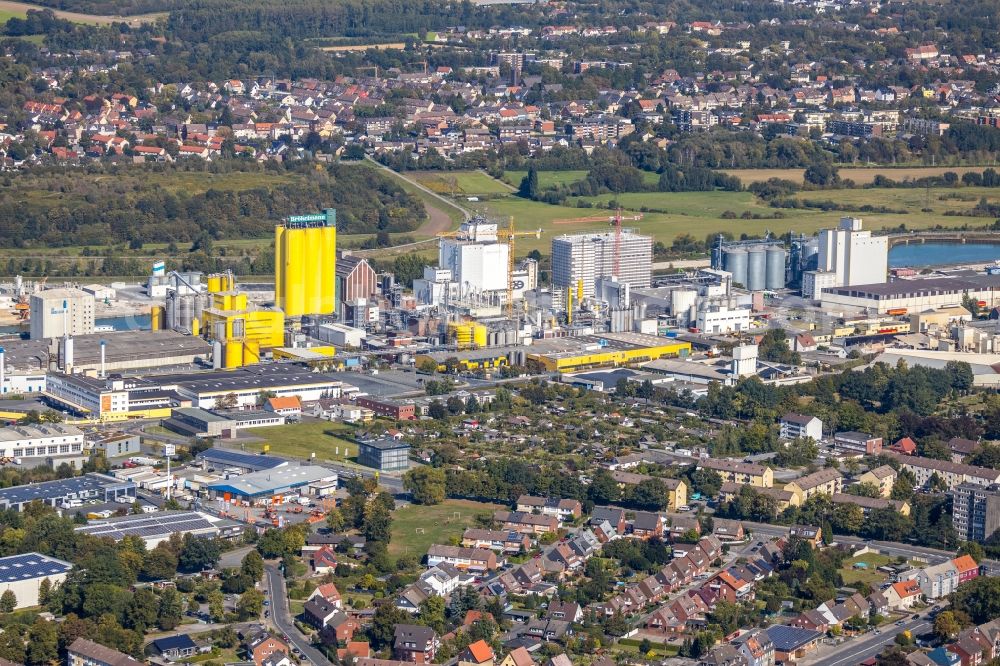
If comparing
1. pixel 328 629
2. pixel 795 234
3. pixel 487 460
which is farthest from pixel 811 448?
pixel 795 234

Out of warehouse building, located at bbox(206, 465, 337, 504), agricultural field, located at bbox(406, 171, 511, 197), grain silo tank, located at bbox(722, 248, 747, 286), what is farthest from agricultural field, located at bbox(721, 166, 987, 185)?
warehouse building, located at bbox(206, 465, 337, 504)

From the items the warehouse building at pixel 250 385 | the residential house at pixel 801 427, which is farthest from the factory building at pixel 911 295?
the warehouse building at pixel 250 385

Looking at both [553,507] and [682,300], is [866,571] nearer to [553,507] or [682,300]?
[553,507]

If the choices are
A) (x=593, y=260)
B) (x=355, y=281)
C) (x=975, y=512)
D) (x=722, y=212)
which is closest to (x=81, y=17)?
(x=722, y=212)

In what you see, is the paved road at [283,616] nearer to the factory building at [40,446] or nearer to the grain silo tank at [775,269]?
the factory building at [40,446]

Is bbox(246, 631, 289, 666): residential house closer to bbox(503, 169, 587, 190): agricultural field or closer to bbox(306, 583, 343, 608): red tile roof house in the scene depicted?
bbox(306, 583, 343, 608): red tile roof house
